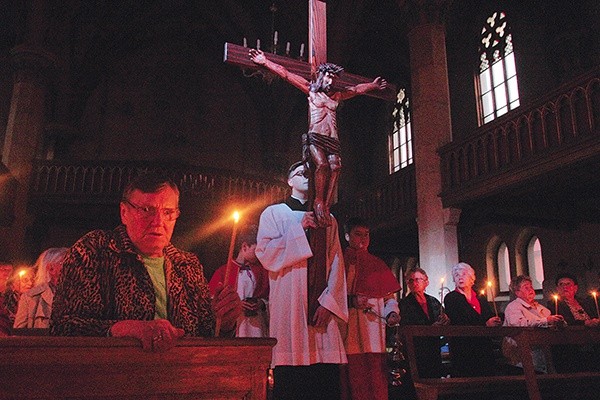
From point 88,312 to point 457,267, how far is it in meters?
4.14

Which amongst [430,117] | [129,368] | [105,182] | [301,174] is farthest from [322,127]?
[105,182]

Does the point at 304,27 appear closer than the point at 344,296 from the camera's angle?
No

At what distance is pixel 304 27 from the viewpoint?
15.8 metres

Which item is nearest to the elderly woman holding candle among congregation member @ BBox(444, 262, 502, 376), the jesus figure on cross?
congregation member @ BBox(444, 262, 502, 376)

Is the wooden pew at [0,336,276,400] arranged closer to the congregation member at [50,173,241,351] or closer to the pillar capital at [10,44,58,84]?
the congregation member at [50,173,241,351]

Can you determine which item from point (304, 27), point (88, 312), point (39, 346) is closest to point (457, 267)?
point (88, 312)

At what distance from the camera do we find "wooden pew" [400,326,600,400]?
384 cm

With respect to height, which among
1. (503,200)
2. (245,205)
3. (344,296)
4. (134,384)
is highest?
(245,205)

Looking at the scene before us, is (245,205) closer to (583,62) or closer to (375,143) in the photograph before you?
(375,143)

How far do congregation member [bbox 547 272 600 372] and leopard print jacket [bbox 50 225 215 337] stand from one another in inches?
162

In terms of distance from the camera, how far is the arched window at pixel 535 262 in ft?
40.0

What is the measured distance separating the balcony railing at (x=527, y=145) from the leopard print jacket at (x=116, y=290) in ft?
21.6

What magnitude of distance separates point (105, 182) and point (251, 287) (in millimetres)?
11004

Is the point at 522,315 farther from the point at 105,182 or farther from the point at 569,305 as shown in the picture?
the point at 105,182
